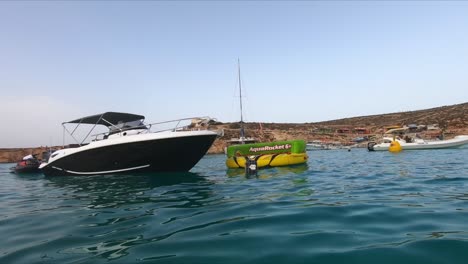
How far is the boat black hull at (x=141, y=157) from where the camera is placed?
52.1 ft

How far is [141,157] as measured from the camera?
16.3 meters

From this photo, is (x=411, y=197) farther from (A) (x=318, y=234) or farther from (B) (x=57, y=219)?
(B) (x=57, y=219)

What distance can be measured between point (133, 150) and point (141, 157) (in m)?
0.62

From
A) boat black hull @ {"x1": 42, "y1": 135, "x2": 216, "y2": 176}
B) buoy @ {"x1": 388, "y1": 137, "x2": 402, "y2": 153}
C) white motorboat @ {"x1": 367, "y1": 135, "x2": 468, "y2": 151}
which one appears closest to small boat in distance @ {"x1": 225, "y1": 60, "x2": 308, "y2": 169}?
boat black hull @ {"x1": 42, "y1": 135, "x2": 216, "y2": 176}

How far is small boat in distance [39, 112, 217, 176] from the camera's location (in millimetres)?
15758

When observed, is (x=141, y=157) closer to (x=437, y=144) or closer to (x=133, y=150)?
(x=133, y=150)

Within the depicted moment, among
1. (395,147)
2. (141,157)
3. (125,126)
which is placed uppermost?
(125,126)

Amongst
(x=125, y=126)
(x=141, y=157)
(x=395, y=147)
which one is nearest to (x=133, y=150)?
(x=141, y=157)

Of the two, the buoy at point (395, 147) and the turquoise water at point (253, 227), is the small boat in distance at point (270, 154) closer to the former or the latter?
the turquoise water at point (253, 227)

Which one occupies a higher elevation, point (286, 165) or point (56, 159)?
point (56, 159)

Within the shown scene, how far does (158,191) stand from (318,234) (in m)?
7.38

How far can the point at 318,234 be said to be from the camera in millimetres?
4922

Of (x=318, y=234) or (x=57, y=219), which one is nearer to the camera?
(x=318, y=234)

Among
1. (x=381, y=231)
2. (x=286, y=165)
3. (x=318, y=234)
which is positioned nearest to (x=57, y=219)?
(x=318, y=234)
